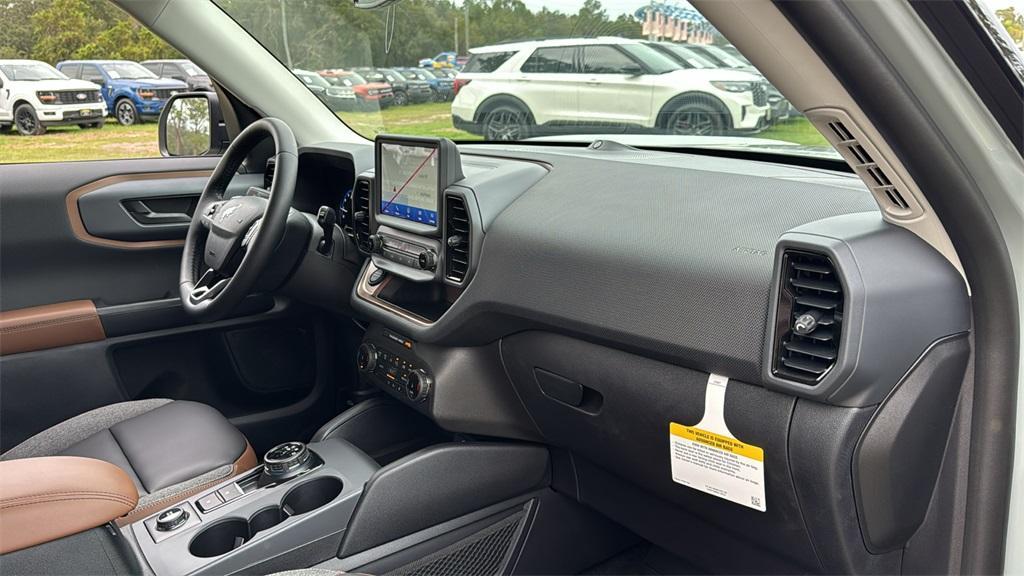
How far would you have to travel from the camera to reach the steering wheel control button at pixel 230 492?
5.74ft

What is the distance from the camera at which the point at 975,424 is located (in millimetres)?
1206

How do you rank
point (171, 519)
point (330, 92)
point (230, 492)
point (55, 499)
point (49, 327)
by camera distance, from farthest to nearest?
point (330, 92) < point (49, 327) < point (230, 492) < point (171, 519) < point (55, 499)

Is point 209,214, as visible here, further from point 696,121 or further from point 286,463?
point 696,121

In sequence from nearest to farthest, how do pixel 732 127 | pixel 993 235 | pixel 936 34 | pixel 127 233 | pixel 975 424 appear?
pixel 936 34 → pixel 993 235 → pixel 975 424 → pixel 732 127 → pixel 127 233

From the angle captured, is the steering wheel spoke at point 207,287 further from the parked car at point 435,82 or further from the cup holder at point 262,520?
the parked car at point 435,82

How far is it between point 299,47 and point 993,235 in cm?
210

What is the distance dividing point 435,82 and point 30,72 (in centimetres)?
125

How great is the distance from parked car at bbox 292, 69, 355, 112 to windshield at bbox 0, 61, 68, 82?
0.79m

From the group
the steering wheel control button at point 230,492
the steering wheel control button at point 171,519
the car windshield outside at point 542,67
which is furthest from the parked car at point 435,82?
the steering wheel control button at point 171,519

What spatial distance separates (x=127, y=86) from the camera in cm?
284

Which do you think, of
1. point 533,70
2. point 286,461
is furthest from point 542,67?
point 286,461

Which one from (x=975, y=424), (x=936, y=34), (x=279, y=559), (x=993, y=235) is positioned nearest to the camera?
(x=936, y=34)

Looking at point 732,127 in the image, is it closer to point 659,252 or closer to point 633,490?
point 659,252

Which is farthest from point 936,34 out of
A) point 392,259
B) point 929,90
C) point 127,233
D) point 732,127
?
point 127,233
